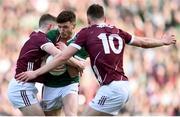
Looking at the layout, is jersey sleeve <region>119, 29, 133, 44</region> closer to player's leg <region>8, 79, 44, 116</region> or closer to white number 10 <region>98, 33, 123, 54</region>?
white number 10 <region>98, 33, 123, 54</region>

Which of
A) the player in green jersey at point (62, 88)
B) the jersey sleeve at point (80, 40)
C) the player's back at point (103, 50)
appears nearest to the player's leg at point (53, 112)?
the player in green jersey at point (62, 88)

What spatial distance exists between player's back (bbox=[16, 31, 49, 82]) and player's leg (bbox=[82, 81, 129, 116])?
1.06m

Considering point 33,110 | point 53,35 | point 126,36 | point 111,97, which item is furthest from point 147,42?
point 33,110

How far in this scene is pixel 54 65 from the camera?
26.7 feet

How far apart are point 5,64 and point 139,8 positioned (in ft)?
10.6

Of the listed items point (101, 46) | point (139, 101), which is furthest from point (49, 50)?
point (139, 101)

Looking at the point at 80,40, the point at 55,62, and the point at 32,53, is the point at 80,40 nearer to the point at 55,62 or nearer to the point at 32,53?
the point at 55,62

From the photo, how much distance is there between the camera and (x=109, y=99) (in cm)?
807

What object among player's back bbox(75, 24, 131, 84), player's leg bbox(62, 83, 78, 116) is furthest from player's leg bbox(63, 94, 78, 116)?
player's back bbox(75, 24, 131, 84)

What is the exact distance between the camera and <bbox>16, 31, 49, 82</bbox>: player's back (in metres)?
8.67

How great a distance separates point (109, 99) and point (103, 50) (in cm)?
57

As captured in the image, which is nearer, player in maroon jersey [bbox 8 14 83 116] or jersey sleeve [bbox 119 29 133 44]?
jersey sleeve [bbox 119 29 133 44]

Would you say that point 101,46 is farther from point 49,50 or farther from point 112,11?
point 112,11

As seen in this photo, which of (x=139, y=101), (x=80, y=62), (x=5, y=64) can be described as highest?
(x=80, y=62)
